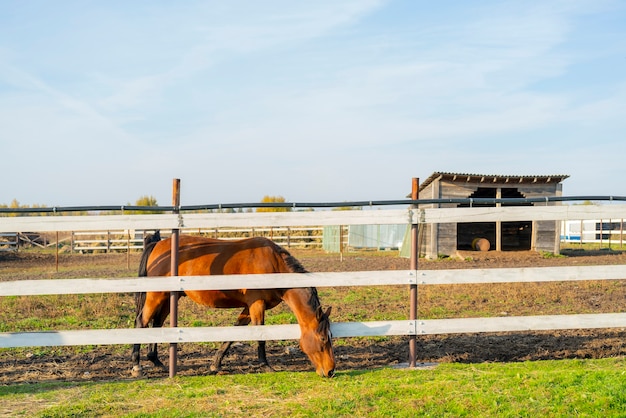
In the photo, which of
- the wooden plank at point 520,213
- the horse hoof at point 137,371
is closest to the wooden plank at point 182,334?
the horse hoof at point 137,371

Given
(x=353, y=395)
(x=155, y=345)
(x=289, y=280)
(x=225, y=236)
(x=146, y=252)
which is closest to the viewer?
(x=353, y=395)

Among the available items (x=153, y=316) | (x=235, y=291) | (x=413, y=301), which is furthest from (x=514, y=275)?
(x=153, y=316)

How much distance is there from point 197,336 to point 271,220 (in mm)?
1371

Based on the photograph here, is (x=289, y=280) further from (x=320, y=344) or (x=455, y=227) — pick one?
(x=455, y=227)

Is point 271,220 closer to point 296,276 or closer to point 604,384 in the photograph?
point 296,276

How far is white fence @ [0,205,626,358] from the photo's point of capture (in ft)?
18.6

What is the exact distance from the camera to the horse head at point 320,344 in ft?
18.7

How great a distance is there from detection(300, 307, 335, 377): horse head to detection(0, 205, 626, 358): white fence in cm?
12

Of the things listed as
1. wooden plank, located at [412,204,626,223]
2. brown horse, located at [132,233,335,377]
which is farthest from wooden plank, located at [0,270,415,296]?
wooden plank, located at [412,204,626,223]

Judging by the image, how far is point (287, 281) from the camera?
588 centimetres

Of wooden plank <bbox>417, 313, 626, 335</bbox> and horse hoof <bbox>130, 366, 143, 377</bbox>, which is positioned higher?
wooden plank <bbox>417, 313, 626, 335</bbox>

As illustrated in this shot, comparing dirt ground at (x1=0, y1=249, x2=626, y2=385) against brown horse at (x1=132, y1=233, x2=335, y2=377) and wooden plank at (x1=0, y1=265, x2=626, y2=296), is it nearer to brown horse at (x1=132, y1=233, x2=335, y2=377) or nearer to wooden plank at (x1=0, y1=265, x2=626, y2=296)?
brown horse at (x1=132, y1=233, x2=335, y2=377)

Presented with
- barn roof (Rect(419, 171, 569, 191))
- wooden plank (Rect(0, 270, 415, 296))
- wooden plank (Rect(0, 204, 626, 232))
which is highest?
barn roof (Rect(419, 171, 569, 191))

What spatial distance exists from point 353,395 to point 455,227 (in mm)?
19868
